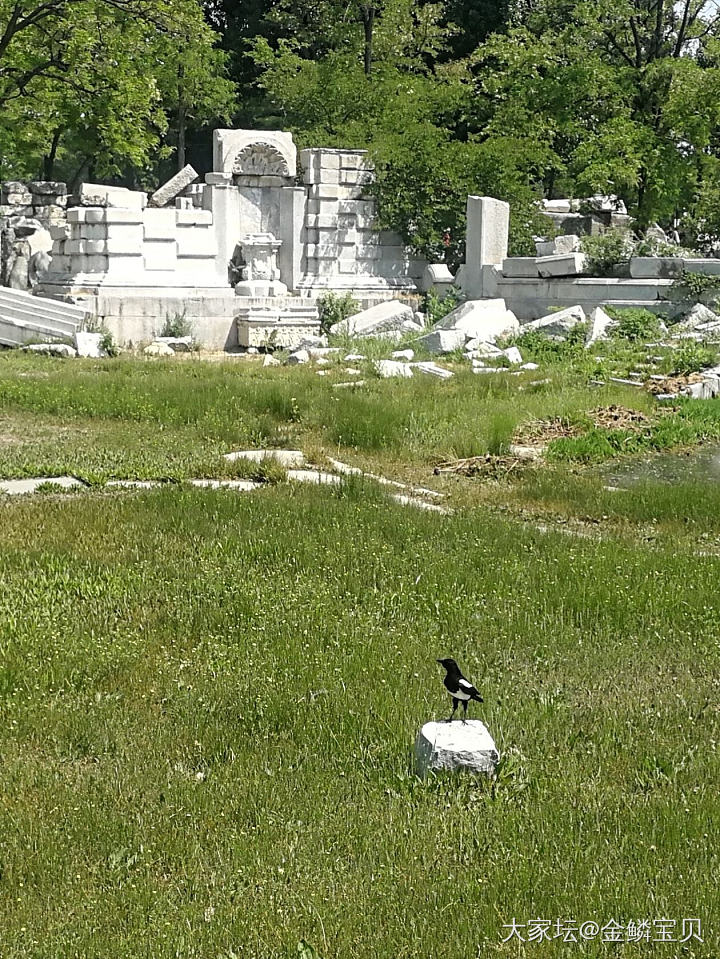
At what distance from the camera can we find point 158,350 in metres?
21.4

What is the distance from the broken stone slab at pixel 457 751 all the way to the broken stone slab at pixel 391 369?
40.6 ft

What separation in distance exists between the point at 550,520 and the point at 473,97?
2408 cm

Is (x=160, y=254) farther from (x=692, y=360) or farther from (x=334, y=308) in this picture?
(x=692, y=360)

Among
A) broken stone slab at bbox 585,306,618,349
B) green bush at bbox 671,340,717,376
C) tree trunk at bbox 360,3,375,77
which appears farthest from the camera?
tree trunk at bbox 360,3,375,77

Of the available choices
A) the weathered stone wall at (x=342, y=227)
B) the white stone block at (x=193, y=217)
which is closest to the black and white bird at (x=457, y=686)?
the white stone block at (x=193, y=217)

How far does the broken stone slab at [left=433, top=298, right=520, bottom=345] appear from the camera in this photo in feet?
68.3

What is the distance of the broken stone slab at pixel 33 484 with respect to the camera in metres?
9.21

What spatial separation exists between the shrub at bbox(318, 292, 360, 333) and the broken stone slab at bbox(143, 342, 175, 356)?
12.2 feet

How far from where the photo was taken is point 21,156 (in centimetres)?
3431

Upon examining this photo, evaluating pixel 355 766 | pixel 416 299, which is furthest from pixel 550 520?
pixel 416 299

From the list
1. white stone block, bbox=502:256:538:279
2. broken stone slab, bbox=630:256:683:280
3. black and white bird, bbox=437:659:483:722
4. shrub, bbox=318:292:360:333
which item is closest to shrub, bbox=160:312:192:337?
shrub, bbox=318:292:360:333

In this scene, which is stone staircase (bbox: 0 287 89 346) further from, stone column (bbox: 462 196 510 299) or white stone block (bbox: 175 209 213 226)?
stone column (bbox: 462 196 510 299)

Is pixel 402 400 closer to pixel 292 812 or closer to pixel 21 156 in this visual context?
pixel 292 812

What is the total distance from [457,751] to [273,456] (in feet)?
21.1
